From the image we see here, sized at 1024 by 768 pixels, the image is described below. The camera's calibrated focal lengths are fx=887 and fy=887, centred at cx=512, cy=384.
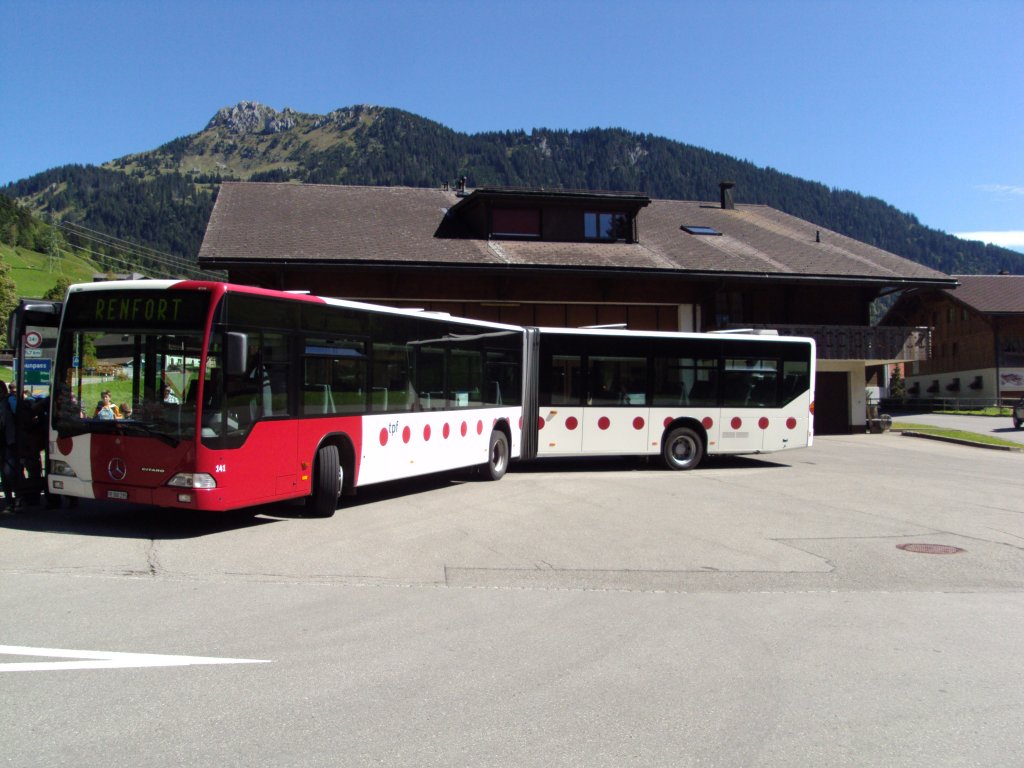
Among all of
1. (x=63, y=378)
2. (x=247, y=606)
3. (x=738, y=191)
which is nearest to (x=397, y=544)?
(x=247, y=606)

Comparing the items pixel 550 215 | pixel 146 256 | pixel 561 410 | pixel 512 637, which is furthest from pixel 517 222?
pixel 146 256

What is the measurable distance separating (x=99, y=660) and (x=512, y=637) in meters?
2.85

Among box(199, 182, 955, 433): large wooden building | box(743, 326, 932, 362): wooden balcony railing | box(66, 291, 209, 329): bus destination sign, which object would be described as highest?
box(199, 182, 955, 433): large wooden building

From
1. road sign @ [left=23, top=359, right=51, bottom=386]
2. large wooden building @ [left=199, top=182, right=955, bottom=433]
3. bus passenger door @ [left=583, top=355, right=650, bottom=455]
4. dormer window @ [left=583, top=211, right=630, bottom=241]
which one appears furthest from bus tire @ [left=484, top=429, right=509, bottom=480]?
dormer window @ [left=583, top=211, right=630, bottom=241]

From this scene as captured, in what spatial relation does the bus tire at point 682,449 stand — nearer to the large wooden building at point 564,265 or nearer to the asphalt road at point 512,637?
the asphalt road at point 512,637

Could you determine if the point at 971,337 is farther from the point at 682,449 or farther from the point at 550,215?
the point at 682,449

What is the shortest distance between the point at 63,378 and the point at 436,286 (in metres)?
17.4

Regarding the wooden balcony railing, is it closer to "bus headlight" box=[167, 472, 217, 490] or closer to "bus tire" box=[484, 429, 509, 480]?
"bus tire" box=[484, 429, 509, 480]

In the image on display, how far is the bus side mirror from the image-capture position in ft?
32.6

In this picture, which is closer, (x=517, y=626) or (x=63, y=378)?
(x=517, y=626)

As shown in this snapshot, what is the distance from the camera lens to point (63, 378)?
10852 mm

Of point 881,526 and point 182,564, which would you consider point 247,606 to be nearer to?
point 182,564

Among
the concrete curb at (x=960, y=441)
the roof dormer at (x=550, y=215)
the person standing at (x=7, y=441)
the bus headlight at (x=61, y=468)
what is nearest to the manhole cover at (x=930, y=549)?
the bus headlight at (x=61, y=468)

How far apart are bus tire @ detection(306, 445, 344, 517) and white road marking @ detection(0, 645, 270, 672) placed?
6.13 metres
